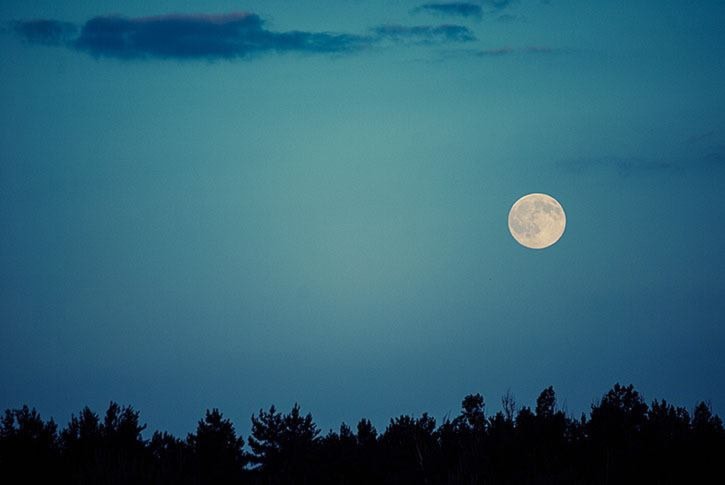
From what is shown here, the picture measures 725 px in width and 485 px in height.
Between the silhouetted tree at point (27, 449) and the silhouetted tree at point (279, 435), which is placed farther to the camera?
the silhouetted tree at point (279, 435)

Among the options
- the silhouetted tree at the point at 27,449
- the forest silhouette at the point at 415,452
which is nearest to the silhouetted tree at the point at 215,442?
the forest silhouette at the point at 415,452

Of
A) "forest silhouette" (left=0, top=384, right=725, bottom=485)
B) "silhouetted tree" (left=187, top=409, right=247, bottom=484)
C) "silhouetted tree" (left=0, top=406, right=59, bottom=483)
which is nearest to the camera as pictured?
"forest silhouette" (left=0, top=384, right=725, bottom=485)

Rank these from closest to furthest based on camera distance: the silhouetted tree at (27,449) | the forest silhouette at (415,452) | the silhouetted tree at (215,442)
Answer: the forest silhouette at (415,452)
the silhouetted tree at (27,449)
the silhouetted tree at (215,442)

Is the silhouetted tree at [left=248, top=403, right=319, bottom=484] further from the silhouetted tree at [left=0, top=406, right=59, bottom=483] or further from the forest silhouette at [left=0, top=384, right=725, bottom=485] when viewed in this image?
the silhouetted tree at [left=0, top=406, right=59, bottom=483]

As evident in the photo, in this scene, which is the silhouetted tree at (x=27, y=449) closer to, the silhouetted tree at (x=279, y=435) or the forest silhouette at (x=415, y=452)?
the forest silhouette at (x=415, y=452)

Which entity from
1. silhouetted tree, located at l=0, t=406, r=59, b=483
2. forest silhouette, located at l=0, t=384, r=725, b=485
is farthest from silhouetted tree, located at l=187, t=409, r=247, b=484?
silhouetted tree, located at l=0, t=406, r=59, b=483

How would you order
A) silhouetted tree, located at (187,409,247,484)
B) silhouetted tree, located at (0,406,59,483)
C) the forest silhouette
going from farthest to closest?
silhouetted tree, located at (187,409,247,484)
silhouetted tree, located at (0,406,59,483)
the forest silhouette

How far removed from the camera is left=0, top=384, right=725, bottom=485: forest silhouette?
21188 mm

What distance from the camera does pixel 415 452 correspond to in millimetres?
38594

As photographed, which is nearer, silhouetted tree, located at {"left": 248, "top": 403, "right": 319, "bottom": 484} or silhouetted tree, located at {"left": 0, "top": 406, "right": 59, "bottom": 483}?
silhouetted tree, located at {"left": 0, "top": 406, "right": 59, "bottom": 483}

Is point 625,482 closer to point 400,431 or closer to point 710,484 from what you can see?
point 710,484

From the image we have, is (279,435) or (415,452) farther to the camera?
(279,435)

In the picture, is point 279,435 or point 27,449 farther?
point 279,435

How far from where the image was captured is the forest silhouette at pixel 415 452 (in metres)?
21.2
